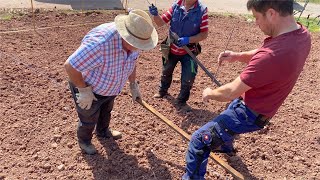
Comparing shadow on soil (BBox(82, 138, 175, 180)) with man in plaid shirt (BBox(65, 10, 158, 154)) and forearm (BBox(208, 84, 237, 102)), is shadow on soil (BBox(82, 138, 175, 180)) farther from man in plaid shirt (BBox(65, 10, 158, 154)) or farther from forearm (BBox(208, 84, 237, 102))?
forearm (BBox(208, 84, 237, 102))

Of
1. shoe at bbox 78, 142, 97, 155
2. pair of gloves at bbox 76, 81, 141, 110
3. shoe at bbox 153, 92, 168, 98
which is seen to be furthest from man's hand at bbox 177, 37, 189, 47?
shoe at bbox 78, 142, 97, 155

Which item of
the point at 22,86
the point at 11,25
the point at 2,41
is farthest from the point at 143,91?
the point at 11,25

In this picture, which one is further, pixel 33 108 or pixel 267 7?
pixel 33 108

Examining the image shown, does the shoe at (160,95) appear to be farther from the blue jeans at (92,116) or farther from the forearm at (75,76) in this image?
the forearm at (75,76)

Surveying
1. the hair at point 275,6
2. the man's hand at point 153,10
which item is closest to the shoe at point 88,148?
the man's hand at point 153,10

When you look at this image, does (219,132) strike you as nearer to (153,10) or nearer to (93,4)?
(153,10)

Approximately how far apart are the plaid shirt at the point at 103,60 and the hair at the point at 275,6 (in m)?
1.08

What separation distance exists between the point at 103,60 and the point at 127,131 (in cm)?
139

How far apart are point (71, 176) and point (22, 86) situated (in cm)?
190

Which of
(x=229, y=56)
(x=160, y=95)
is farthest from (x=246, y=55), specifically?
(x=160, y=95)

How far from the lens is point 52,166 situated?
333 centimetres

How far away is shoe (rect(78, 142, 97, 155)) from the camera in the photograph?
3.45 meters

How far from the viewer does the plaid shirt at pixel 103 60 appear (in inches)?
105

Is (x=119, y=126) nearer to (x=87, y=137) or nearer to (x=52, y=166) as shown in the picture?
(x=87, y=137)
